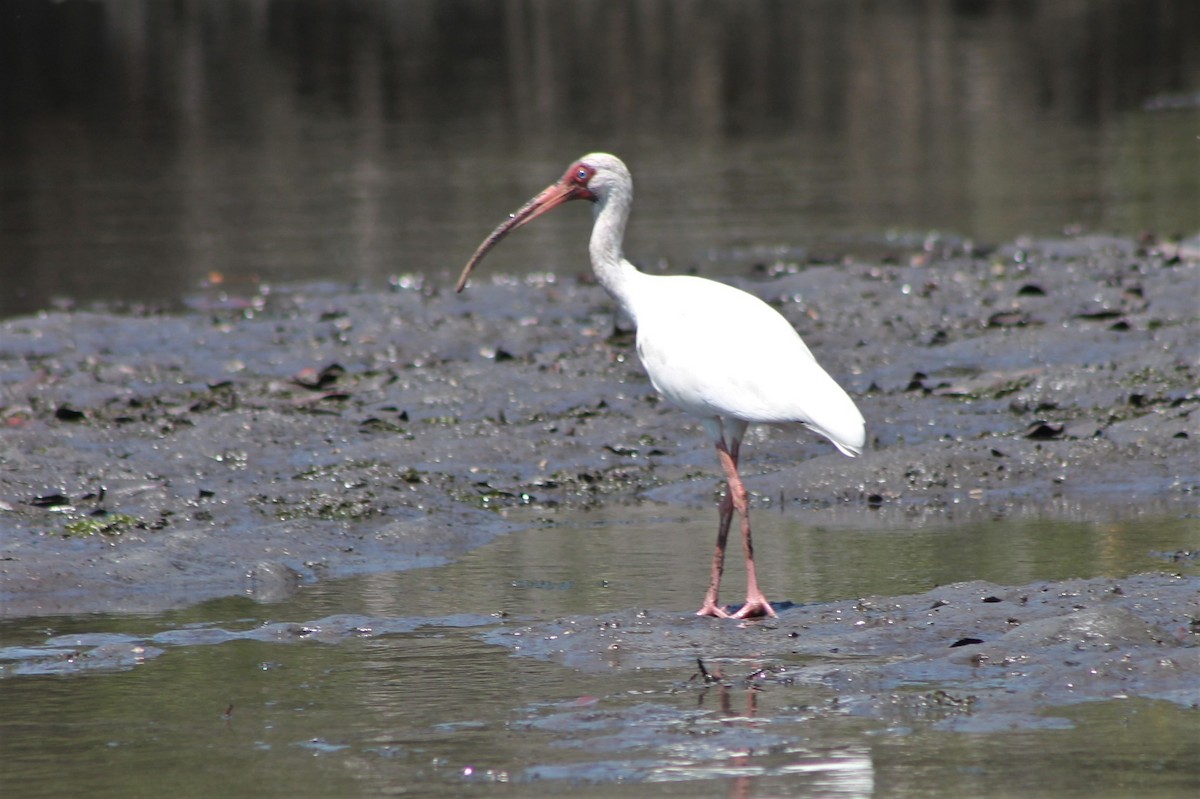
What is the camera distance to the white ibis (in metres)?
6.74

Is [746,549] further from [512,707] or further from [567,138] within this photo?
[567,138]

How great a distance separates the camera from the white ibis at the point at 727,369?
22.1 feet

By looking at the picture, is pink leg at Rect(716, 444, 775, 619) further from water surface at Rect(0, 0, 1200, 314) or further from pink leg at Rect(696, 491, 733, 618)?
water surface at Rect(0, 0, 1200, 314)

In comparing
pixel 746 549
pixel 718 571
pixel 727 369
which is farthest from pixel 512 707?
pixel 727 369

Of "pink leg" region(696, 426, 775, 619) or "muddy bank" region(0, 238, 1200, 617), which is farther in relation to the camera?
"muddy bank" region(0, 238, 1200, 617)

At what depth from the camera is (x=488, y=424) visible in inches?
395

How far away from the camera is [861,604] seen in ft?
21.1

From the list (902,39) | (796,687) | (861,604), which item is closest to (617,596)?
(861,604)

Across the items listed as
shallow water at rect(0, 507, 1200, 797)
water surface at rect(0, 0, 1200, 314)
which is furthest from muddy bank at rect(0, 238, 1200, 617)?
water surface at rect(0, 0, 1200, 314)

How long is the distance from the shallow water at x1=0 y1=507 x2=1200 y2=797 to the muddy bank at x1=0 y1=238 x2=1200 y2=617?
1.81ft

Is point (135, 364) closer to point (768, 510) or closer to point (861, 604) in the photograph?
point (768, 510)

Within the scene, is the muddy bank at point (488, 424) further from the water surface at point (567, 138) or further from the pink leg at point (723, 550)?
the water surface at point (567, 138)

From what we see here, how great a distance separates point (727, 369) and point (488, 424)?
330 centimetres

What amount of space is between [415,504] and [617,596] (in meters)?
1.86
